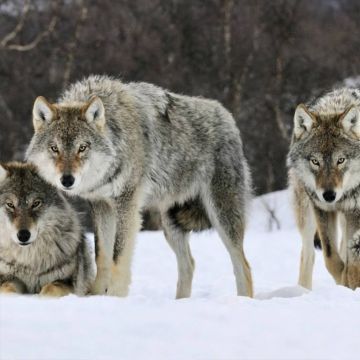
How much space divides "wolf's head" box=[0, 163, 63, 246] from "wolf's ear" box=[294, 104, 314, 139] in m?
1.82

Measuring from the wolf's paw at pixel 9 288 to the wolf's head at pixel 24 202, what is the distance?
294 millimetres

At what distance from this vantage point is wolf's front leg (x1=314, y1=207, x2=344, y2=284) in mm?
5969

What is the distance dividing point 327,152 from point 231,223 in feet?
3.27

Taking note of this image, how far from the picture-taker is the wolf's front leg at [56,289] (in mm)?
5043

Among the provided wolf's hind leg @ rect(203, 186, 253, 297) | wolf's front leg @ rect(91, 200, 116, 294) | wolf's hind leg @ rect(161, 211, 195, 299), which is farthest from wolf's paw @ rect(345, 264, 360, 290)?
wolf's front leg @ rect(91, 200, 116, 294)

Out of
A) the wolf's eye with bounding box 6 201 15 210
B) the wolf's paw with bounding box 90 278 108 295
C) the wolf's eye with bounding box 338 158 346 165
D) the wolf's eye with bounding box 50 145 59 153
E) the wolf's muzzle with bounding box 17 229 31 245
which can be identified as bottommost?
the wolf's paw with bounding box 90 278 108 295

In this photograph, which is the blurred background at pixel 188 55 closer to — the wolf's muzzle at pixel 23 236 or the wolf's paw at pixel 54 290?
the wolf's paw at pixel 54 290

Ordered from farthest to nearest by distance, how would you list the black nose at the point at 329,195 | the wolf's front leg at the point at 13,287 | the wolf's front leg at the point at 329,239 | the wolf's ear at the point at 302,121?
the wolf's front leg at the point at 329,239 < the wolf's ear at the point at 302,121 < the black nose at the point at 329,195 < the wolf's front leg at the point at 13,287

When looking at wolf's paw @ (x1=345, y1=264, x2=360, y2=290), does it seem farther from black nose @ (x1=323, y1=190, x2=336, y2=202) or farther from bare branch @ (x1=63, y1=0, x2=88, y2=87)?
bare branch @ (x1=63, y1=0, x2=88, y2=87)

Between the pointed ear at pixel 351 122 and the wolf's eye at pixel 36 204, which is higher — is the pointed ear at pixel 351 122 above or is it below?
above

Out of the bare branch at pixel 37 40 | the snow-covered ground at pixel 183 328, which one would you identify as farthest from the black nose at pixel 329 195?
the bare branch at pixel 37 40

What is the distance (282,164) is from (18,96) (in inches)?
223

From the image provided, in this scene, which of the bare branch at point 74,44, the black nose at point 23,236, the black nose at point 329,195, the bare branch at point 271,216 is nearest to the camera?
the black nose at point 23,236

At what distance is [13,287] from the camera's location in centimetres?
517
